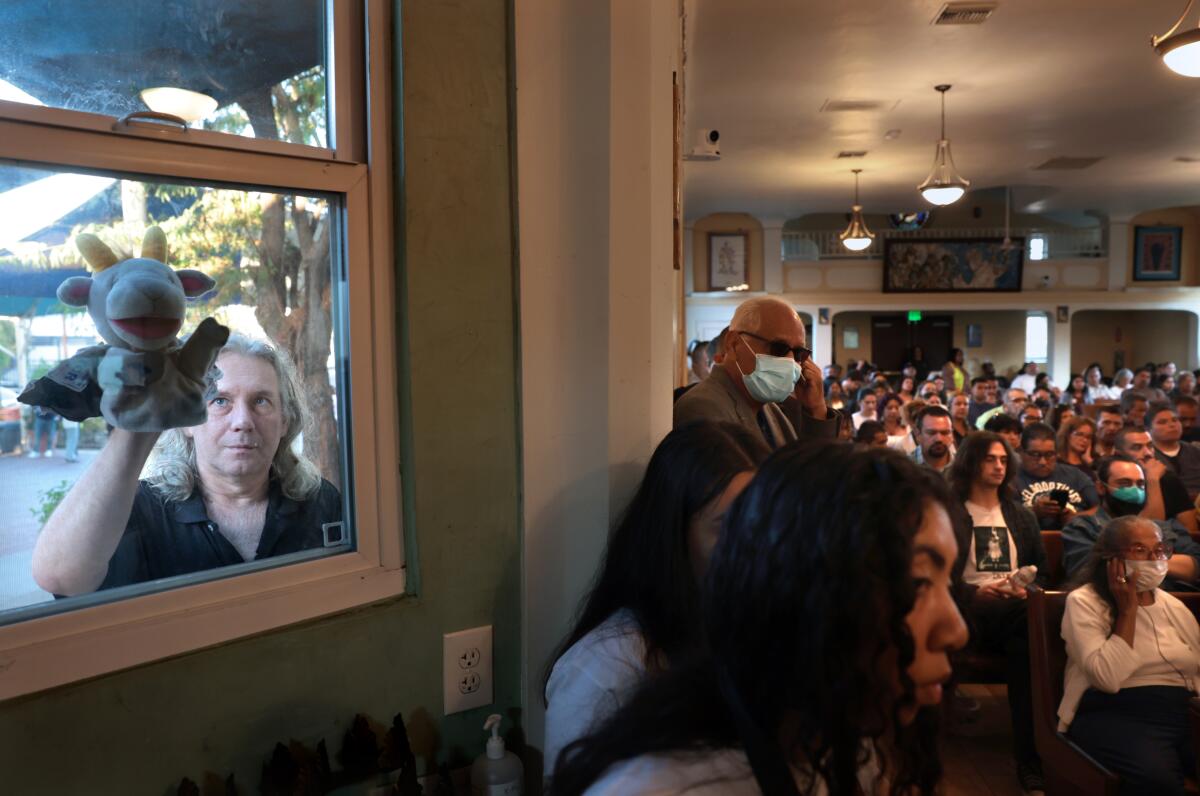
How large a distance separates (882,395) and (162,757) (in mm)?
7424

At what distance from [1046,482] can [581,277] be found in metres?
3.63

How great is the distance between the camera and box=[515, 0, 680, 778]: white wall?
5.05 ft

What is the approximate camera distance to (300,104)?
136 centimetres

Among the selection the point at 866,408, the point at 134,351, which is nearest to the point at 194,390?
the point at 134,351

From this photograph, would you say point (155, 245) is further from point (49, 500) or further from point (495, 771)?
point (495, 771)

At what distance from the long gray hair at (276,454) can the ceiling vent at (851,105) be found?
7.09 meters

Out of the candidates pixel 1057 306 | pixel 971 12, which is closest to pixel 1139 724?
pixel 971 12

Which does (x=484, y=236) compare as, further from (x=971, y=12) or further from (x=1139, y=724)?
(x=971, y=12)

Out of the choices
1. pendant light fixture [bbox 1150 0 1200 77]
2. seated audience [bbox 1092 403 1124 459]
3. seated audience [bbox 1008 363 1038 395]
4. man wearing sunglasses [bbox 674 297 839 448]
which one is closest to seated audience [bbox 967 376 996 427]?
seated audience [bbox 1092 403 1124 459]

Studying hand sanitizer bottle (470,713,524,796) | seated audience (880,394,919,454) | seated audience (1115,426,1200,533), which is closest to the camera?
hand sanitizer bottle (470,713,524,796)

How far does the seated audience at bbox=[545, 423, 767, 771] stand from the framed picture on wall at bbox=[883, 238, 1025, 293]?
50.3ft

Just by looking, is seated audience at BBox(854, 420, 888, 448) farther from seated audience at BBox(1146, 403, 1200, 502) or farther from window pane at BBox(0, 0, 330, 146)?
window pane at BBox(0, 0, 330, 146)

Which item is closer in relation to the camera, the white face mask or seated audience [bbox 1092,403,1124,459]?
the white face mask

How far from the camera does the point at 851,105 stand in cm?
765
